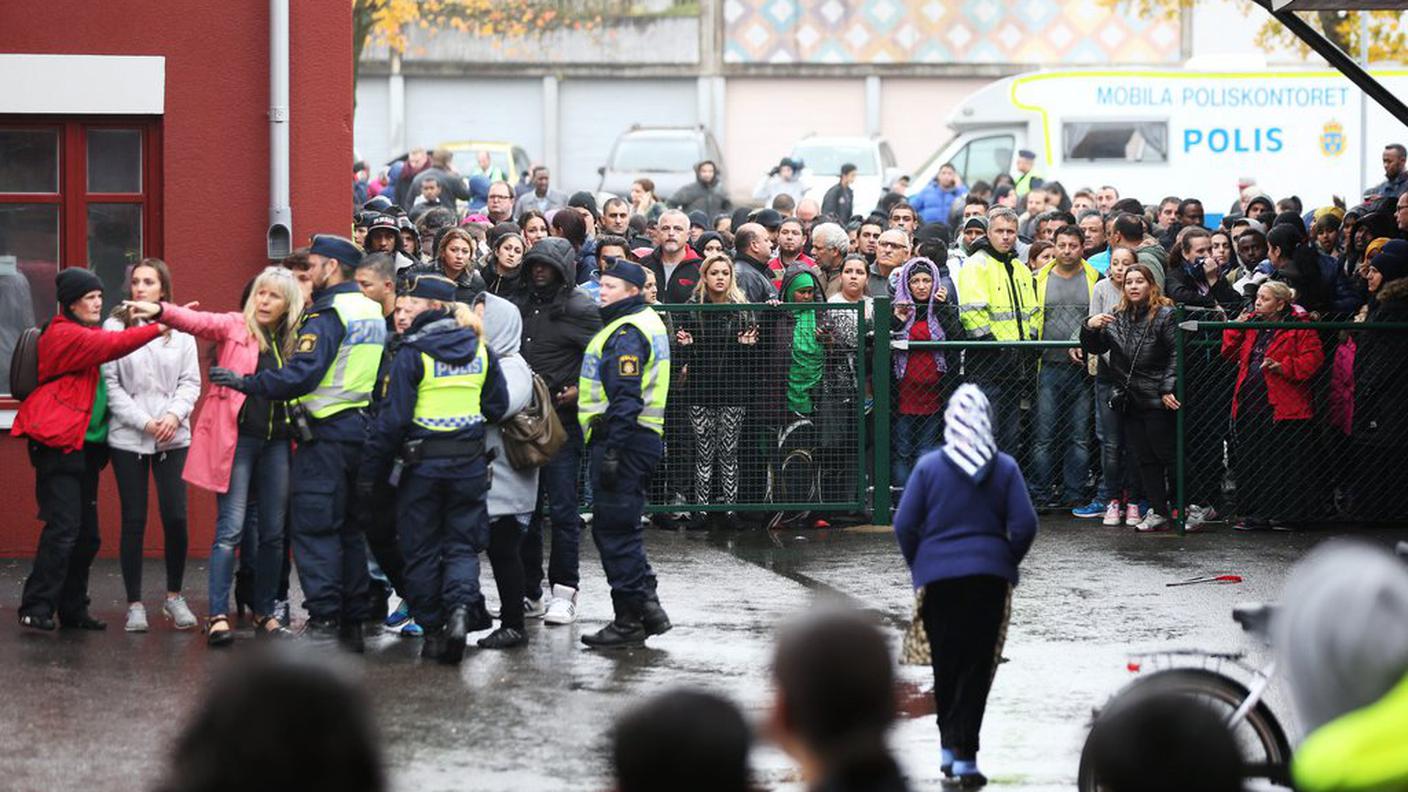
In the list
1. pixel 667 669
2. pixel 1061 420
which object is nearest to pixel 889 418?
pixel 1061 420

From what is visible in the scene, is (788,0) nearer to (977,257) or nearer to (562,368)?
(977,257)

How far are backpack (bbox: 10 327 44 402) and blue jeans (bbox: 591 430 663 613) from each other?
8.75ft

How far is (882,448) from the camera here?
1402 centimetres

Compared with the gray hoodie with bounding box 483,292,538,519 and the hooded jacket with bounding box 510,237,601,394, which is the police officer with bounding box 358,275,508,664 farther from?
the hooded jacket with bounding box 510,237,601,394

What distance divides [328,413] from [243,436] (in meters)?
0.57

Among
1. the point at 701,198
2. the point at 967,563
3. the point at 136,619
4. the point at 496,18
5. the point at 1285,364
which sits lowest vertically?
the point at 136,619

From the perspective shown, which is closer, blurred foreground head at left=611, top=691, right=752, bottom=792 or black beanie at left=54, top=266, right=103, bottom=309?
blurred foreground head at left=611, top=691, right=752, bottom=792

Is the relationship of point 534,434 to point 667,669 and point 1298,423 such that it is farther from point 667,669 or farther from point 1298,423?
point 1298,423

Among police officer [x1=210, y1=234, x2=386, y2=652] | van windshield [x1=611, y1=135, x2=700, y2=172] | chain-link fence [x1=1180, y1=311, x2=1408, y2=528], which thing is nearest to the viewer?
police officer [x1=210, y1=234, x2=386, y2=652]

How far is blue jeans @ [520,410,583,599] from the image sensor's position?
10.6 meters

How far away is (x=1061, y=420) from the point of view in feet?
47.2

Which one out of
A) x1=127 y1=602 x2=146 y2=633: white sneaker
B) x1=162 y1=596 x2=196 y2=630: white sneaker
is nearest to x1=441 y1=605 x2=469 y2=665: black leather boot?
x1=162 y1=596 x2=196 y2=630: white sneaker

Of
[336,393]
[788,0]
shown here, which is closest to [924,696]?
[336,393]

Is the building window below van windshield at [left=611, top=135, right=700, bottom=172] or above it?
below
